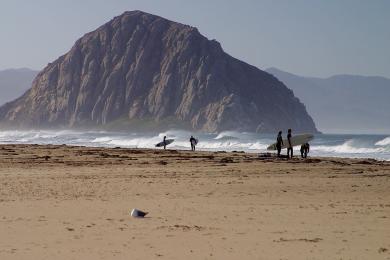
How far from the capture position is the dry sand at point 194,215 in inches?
362

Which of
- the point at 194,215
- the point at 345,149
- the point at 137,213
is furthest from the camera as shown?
the point at 345,149

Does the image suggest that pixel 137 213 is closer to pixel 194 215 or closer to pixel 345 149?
pixel 194 215

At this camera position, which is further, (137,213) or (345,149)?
(345,149)

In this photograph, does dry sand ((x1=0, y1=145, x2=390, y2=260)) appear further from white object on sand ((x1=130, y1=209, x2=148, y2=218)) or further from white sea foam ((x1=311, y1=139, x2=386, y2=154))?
white sea foam ((x1=311, y1=139, x2=386, y2=154))

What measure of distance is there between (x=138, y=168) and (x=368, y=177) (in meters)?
9.35

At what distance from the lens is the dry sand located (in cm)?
919

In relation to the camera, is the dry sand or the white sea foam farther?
the white sea foam

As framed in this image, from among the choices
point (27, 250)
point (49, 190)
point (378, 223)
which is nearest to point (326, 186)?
point (378, 223)

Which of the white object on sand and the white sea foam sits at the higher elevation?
the white sea foam

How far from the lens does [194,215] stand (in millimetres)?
12562

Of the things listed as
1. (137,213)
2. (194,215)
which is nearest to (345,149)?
(194,215)

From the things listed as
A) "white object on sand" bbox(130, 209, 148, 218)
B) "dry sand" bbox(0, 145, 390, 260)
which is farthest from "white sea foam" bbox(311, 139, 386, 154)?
"white object on sand" bbox(130, 209, 148, 218)

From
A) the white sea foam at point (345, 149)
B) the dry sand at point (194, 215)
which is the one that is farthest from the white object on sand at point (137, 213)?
the white sea foam at point (345, 149)

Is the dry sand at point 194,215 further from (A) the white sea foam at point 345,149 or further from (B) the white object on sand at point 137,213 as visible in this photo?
(A) the white sea foam at point 345,149
